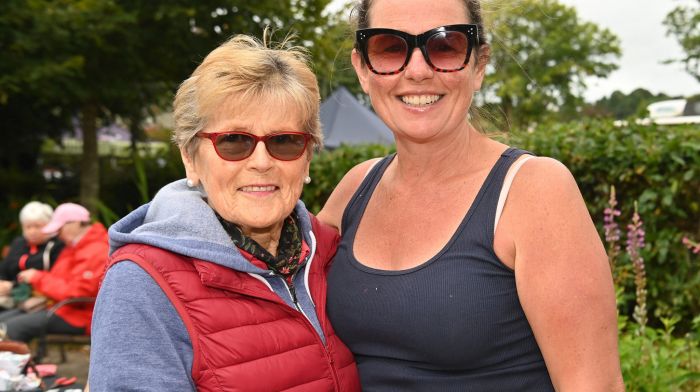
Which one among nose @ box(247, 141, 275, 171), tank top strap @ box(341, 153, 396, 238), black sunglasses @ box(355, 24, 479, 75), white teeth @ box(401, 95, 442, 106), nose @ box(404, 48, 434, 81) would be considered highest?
black sunglasses @ box(355, 24, 479, 75)

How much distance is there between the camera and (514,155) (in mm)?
2004

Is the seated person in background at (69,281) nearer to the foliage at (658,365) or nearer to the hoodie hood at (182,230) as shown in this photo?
the foliage at (658,365)

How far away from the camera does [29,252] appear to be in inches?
263

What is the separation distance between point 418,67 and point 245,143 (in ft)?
1.82

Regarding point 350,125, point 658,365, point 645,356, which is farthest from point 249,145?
point 350,125

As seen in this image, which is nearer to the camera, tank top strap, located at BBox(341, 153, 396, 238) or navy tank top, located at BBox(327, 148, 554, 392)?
navy tank top, located at BBox(327, 148, 554, 392)

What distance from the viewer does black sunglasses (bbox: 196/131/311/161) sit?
2008 mm

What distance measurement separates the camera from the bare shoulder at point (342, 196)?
2.55 m

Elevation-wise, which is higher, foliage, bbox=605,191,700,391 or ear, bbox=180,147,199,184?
ear, bbox=180,147,199,184

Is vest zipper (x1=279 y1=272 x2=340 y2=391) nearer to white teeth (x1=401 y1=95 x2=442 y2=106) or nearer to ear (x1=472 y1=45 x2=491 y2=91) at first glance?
white teeth (x1=401 y1=95 x2=442 y2=106)

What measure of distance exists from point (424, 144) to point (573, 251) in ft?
2.12

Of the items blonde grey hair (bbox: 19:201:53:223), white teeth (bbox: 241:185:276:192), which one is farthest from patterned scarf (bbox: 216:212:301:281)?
blonde grey hair (bbox: 19:201:53:223)

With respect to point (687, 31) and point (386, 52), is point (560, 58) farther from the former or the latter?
point (386, 52)

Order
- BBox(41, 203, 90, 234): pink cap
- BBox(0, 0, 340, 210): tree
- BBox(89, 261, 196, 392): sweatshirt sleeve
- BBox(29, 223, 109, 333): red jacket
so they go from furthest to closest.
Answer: BBox(0, 0, 340, 210): tree
BBox(41, 203, 90, 234): pink cap
BBox(29, 223, 109, 333): red jacket
BBox(89, 261, 196, 392): sweatshirt sleeve
